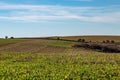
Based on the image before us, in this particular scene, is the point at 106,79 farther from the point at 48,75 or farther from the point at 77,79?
the point at 48,75

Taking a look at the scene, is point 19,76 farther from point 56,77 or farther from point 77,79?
point 77,79

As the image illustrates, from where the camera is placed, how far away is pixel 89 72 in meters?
25.4

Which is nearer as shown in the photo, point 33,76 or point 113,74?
point 33,76

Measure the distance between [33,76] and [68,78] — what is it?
8.37ft

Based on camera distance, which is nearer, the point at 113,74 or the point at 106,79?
the point at 106,79

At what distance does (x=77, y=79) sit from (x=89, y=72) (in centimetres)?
382

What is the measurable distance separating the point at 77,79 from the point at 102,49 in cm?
4464

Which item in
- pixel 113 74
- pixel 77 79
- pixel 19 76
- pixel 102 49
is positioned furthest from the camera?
pixel 102 49

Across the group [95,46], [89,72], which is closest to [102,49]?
[95,46]

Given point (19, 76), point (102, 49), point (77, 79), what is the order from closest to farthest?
1. point (77, 79)
2. point (19, 76)
3. point (102, 49)

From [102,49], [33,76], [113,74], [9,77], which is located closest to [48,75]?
[33,76]

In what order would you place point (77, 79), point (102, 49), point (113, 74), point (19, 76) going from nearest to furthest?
point (77, 79) < point (19, 76) < point (113, 74) < point (102, 49)

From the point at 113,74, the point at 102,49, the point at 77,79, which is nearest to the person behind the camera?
the point at 77,79

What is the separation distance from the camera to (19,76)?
914 inches
